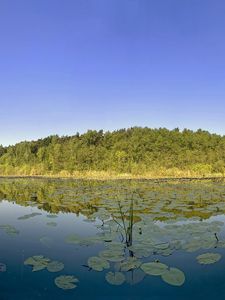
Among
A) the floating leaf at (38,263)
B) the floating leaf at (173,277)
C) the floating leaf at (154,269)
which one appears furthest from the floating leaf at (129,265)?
the floating leaf at (38,263)

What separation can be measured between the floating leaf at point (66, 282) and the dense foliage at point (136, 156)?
3511 cm

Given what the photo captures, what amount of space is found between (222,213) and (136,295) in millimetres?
7411

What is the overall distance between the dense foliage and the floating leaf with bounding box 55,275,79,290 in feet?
115

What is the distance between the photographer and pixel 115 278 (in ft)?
15.0

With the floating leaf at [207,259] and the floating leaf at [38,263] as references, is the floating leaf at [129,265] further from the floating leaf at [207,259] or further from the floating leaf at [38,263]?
the floating leaf at [38,263]

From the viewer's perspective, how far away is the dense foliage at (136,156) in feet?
142

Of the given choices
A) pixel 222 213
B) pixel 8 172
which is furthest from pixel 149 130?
pixel 222 213

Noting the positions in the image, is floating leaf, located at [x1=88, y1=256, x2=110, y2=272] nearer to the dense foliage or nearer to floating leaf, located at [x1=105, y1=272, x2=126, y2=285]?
floating leaf, located at [x1=105, y1=272, x2=126, y2=285]

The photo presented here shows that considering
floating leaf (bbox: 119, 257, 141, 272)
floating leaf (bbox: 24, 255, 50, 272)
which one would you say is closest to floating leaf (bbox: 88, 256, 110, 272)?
floating leaf (bbox: 119, 257, 141, 272)

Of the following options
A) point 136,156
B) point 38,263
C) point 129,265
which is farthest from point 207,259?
point 136,156

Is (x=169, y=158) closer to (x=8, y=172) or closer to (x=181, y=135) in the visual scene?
(x=181, y=135)

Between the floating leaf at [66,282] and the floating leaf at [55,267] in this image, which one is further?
the floating leaf at [55,267]

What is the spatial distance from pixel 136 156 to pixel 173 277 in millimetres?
42267

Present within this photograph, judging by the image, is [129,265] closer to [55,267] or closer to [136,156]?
[55,267]
